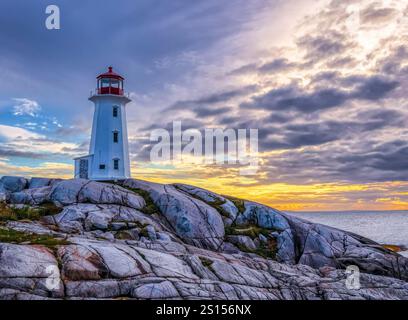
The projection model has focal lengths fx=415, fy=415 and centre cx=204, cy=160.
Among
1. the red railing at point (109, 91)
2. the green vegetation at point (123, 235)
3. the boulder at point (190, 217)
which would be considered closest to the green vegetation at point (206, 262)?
the green vegetation at point (123, 235)

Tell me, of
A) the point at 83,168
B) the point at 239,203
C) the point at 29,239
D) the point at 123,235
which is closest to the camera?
the point at 29,239

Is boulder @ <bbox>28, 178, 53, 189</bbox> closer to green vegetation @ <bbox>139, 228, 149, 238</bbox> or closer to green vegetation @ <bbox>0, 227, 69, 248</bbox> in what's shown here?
green vegetation @ <bbox>139, 228, 149, 238</bbox>

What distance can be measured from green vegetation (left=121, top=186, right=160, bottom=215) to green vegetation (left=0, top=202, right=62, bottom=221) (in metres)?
6.76

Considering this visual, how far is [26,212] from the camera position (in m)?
27.8

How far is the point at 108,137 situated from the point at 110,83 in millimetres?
6362

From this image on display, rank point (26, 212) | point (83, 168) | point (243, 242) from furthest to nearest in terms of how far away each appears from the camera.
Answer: point (83, 168) → point (243, 242) → point (26, 212)

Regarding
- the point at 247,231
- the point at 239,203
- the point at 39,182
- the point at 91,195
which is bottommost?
the point at 247,231

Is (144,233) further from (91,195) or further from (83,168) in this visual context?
(83,168)

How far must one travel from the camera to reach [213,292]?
1716 centimetres

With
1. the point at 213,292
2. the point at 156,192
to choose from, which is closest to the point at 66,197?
the point at 156,192

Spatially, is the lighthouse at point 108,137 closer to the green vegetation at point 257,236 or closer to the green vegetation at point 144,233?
the green vegetation at point 257,236

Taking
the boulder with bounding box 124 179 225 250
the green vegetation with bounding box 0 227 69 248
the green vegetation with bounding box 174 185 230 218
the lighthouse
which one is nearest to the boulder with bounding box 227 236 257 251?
the boulder with bounding box 124 179 225 250

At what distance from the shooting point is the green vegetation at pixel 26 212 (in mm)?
25627

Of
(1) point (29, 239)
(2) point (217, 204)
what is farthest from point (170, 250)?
(2) point (217, 204)
